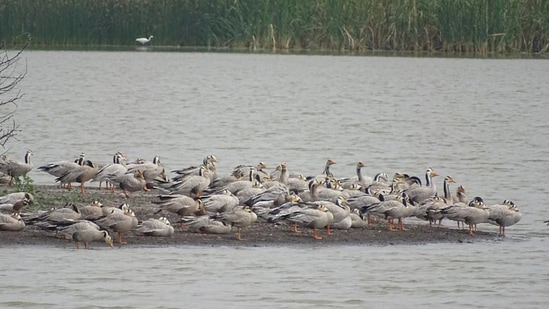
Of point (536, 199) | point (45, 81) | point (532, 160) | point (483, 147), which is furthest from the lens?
point (45, 81)

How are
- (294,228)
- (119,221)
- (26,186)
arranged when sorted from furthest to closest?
(26,186) → (294,228) → (119,221)

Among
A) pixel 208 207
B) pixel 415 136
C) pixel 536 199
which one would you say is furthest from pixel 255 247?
pixel 415 136

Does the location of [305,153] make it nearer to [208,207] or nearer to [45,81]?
[208,207]

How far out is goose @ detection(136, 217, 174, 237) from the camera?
52.5ft

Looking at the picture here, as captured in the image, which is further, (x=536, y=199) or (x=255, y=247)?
(x=536, y=199)

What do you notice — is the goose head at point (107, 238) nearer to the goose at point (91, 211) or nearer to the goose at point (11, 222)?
the goose at point (91, 211)

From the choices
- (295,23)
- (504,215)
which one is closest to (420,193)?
(504,215)

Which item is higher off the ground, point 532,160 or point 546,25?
point 546,25

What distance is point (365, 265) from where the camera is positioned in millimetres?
15508

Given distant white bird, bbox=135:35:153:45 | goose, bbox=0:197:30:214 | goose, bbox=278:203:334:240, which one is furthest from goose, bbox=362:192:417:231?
distant white bird, bbox=135:35:153:45

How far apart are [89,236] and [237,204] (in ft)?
7.48

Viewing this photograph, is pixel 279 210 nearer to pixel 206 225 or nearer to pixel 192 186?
pixel 206 225

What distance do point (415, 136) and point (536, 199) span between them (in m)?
10.9

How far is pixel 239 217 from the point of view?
52.9 ft
